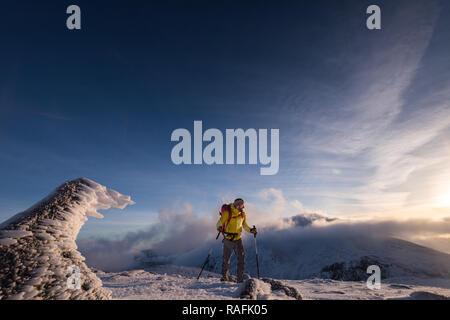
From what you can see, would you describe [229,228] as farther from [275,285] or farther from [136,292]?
[136,292]

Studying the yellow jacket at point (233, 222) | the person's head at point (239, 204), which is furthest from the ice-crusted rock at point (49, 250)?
the person's head at point (239, 204)

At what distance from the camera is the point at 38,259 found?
4270mm

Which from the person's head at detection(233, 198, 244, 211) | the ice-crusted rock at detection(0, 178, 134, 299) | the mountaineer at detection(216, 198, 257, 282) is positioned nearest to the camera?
the ice-crusted rock at detection(0, 178, 134, 299)

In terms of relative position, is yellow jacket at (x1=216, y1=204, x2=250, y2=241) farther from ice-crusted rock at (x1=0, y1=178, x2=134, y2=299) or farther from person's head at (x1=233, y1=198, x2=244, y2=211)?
ice-crusted rock at (x1=0, y1=178, x2=134, y2=299)

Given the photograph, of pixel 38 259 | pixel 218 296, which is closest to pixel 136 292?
pixel 218 296

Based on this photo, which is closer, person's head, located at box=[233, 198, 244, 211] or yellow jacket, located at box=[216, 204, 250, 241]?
yellow jacket, located at box=[216, 204, 250, 241]

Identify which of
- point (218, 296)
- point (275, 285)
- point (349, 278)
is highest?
point (218, 296)

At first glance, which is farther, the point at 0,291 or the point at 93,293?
the point at 93,293

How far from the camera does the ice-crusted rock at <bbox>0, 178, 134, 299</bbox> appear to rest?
386 centimetres

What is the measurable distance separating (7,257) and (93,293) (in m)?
1.75

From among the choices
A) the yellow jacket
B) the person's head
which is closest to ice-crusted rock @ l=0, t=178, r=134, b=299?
the yellow jacket

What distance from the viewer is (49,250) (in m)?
4.54

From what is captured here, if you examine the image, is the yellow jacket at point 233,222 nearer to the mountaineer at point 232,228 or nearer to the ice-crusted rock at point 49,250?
the mountaineer at point 232,228
